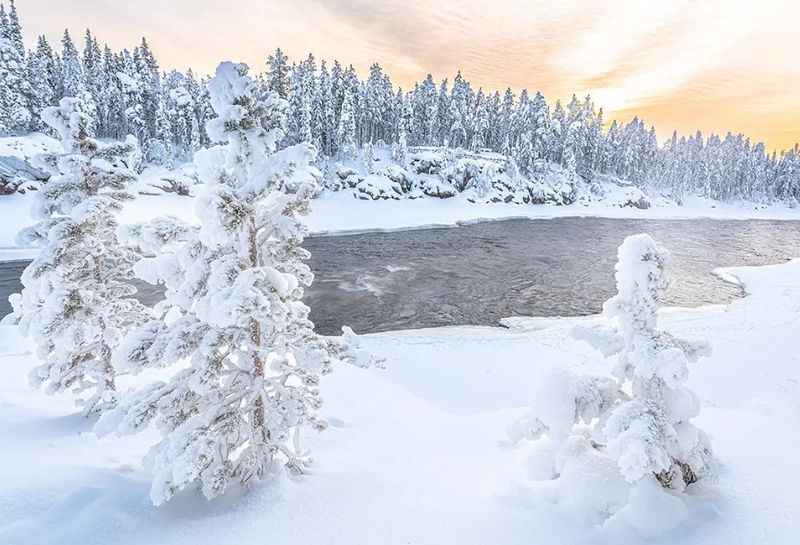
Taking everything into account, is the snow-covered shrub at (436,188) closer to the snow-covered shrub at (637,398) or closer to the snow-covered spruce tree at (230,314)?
the snow-covered spruce tree at (230,314)

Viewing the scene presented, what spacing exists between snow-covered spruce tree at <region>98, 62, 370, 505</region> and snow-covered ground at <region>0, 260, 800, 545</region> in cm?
79

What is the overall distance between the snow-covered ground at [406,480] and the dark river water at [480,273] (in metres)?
9.98

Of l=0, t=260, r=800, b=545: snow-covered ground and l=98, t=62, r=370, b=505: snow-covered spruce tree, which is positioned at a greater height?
l=98, t=62, r=370, b=505: snow-covered spruce tree

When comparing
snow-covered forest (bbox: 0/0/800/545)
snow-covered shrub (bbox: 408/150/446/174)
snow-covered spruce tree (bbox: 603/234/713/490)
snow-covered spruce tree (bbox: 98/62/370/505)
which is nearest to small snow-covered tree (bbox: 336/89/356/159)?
snow-covered shrub (bbox: 408/150/446/174)

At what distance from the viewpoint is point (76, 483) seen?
7.19 metres

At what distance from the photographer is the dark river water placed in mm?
26297

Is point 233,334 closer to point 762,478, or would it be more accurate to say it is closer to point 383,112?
point 762,478

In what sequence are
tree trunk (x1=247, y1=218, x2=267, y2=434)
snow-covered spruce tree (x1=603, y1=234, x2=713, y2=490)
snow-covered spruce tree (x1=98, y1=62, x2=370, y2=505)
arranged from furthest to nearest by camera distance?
1. tree trunk (x1=247, y1=218, x2=267, y2=434)
2. snow-covered spruce tree (x1=98, y1=62, x2=370, y2=505)
3. snow-covered spruce tree (x1=603, y1=234, x2=713, y2=490)

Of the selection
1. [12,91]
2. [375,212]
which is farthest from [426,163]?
[12,91]

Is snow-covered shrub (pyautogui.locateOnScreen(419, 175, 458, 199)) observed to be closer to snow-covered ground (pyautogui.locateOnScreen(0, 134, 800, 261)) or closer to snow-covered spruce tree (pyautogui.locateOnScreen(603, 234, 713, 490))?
snow-covered ground (pyautogui.locateOnScreen(0, 134, 800, 261))

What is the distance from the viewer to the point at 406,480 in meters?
8.48

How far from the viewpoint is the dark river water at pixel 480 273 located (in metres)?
26.3

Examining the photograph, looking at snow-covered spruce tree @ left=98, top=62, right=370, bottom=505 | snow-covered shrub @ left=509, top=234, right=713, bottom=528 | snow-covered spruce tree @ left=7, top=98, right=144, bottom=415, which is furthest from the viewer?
snow-covered spruce tree @ left=7, top=98, right=144, bottom=415

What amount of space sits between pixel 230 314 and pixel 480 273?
105 feet
